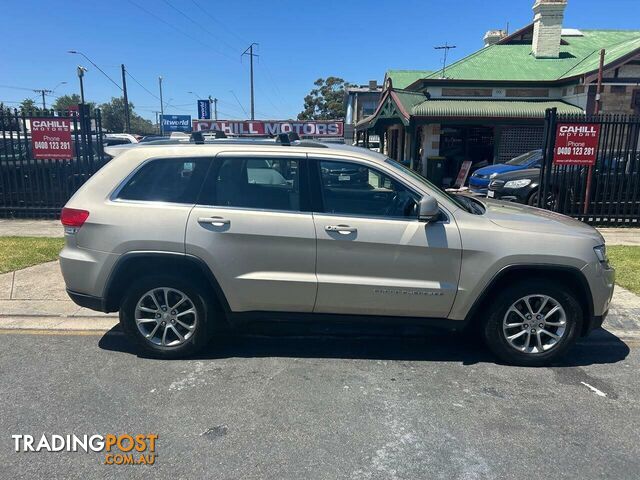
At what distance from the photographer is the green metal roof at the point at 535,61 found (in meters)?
20.0

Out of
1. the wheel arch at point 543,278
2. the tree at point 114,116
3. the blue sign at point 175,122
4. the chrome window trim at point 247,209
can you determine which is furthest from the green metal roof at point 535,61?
the tree at point 114,116

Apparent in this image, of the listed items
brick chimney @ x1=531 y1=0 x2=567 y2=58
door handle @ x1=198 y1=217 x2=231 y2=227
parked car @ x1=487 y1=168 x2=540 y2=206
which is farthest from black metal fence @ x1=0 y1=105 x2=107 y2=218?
brick chimney @ x1=531 y1=0 x2=567 y2=58

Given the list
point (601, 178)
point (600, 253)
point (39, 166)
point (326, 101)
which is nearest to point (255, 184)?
point (600, 253)

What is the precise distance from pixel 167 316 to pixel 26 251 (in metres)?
4.65

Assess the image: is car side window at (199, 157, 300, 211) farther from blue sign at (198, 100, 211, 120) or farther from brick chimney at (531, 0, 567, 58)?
blue sign at (198, 100, 211, 120)

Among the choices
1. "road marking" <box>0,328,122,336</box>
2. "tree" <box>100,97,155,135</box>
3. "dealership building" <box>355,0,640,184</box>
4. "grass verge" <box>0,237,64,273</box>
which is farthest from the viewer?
"tree" <box>100,97,155,135</box>

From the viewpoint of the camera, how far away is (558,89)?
2023cm

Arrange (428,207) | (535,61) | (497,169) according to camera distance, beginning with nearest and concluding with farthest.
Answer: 1. (428,207)
2. (497,169)
3. (535,61)

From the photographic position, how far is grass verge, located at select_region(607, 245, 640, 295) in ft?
20.6

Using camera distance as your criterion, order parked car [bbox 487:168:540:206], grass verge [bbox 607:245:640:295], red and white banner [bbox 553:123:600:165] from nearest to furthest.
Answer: grass verge [bbox 607:245:640:295] < red and white banner [bbox 553:123:600:165] < parked car [bbox 487:168:540:206]

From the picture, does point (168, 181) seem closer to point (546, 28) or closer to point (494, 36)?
point (546, 28)

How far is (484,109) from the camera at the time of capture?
18484 mm

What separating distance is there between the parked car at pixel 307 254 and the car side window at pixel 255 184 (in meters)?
0.01

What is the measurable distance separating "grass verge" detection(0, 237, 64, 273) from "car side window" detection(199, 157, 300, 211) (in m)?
4.23
